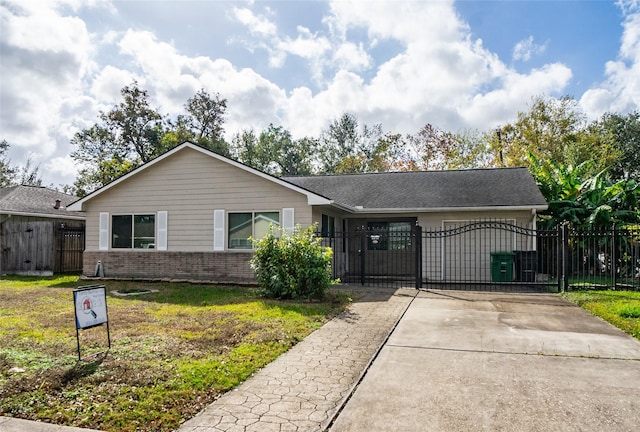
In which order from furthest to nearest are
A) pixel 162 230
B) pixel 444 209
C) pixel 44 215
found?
pixel 44 215
pixel 444 209
pixel 162 230

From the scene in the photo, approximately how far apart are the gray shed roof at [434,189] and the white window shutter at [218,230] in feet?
15.5

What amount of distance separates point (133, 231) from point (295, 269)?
7.37m

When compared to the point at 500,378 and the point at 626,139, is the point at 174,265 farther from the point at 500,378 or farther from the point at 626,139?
the point at 626,139

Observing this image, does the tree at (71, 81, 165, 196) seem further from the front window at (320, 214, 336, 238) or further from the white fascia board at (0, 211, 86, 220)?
the front window at (320, 214, 336, 238)

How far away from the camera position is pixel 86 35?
36.0 feet

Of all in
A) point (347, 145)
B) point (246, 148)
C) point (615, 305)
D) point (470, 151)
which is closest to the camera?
point (615, 305)

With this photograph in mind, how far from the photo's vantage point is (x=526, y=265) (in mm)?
13625

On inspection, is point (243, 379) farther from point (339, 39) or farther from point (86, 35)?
point (339, 39)

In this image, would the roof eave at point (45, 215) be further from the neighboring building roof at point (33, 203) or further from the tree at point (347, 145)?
the tree at point (347, 145)

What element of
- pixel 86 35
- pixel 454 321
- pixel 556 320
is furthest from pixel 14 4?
pixel 556 320

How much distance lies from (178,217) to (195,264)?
1654 millimetres

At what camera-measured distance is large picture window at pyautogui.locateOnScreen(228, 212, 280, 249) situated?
527 inches

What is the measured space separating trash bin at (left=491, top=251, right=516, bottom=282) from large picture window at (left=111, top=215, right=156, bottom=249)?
11.2 metres

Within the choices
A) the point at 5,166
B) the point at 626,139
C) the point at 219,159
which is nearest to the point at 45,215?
the point at 219,159
